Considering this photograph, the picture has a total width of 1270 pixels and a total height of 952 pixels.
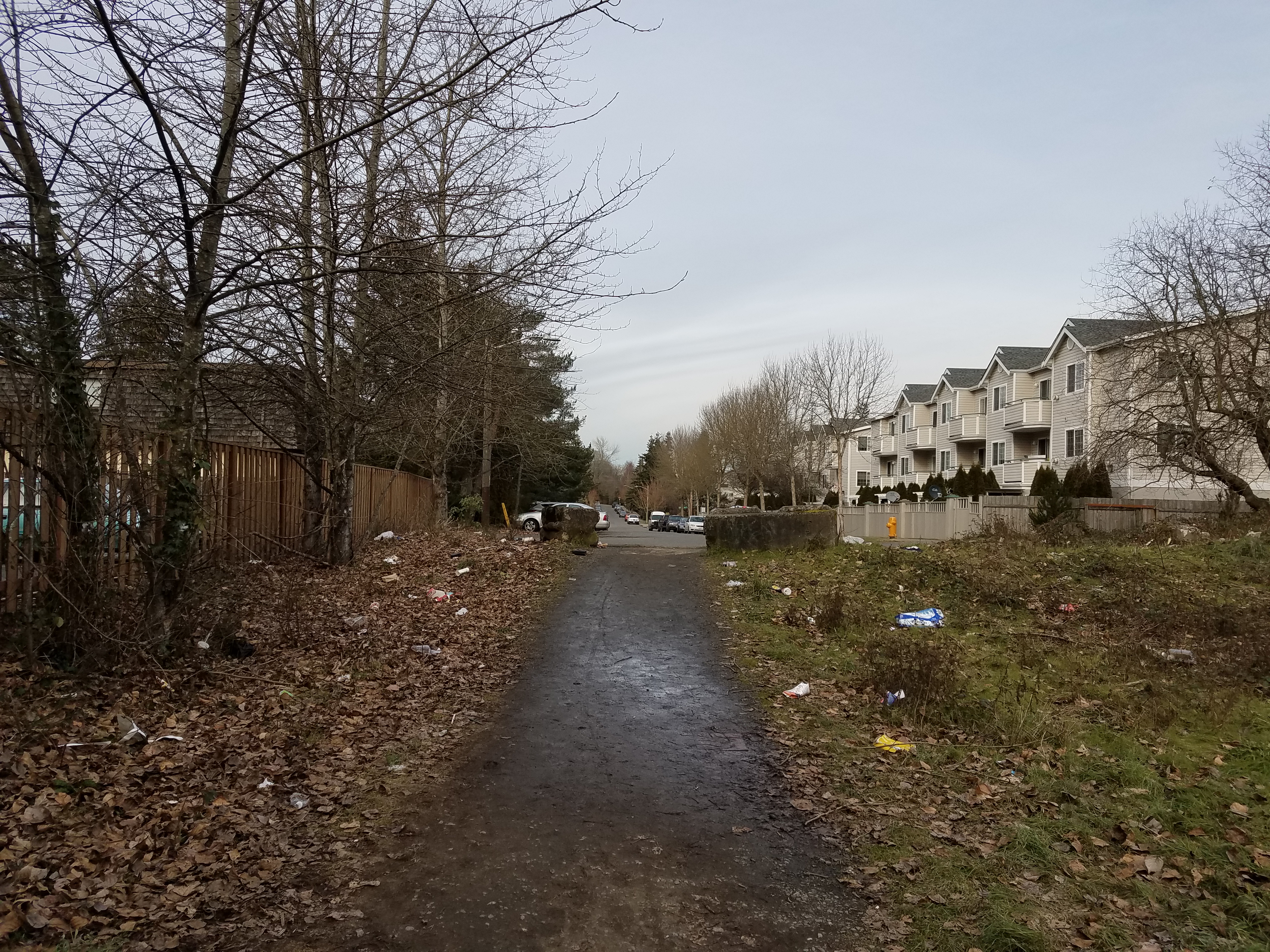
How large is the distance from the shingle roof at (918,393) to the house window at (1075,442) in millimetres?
17401

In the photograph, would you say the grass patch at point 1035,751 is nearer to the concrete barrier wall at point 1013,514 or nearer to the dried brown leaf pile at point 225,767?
the dried brown leaf pile at point 225,767

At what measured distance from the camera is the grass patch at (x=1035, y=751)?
3.92m

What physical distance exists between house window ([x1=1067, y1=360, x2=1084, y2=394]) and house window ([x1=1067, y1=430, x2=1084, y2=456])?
1.82m

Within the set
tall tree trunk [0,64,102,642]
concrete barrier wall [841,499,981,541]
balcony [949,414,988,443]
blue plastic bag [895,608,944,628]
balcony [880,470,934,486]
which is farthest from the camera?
balcony [880,470,934,486]

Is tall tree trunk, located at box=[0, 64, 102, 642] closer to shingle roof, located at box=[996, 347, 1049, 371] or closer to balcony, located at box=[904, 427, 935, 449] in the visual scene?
Result: shingle roof, located at box=[996, 347, 1049, 371]

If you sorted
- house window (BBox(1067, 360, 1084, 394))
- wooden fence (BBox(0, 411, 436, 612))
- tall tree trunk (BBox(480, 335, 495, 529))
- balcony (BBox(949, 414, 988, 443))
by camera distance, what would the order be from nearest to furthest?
wooden fence (BBox(0, 411, 436, 612)) < tall tree trunk (BBox(480, 335, 495, 529)) < house window (BBox(1067, 360, 1084, 394)) < balcony (BBox(949, 414, 988, 443))

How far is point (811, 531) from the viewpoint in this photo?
55.3ft

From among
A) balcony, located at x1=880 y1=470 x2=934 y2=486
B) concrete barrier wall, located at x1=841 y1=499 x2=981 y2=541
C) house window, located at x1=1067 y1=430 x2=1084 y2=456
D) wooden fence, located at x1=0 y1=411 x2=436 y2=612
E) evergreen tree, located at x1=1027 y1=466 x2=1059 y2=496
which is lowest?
concrete barrier wall, located at x1=841 y1=499 x2=981 y2=541

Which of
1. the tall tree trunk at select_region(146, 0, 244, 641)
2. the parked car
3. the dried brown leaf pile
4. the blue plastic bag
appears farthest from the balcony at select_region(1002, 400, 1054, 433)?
the tall tree trunk at select_region(146, 0, 244, 641)

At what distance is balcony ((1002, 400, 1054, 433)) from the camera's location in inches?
1614

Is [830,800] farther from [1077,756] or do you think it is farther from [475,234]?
[475,234]

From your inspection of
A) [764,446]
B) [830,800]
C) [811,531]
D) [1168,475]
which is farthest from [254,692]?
[764,446]

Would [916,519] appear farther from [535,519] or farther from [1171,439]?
[535,519]

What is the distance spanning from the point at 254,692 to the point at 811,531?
476 inches
